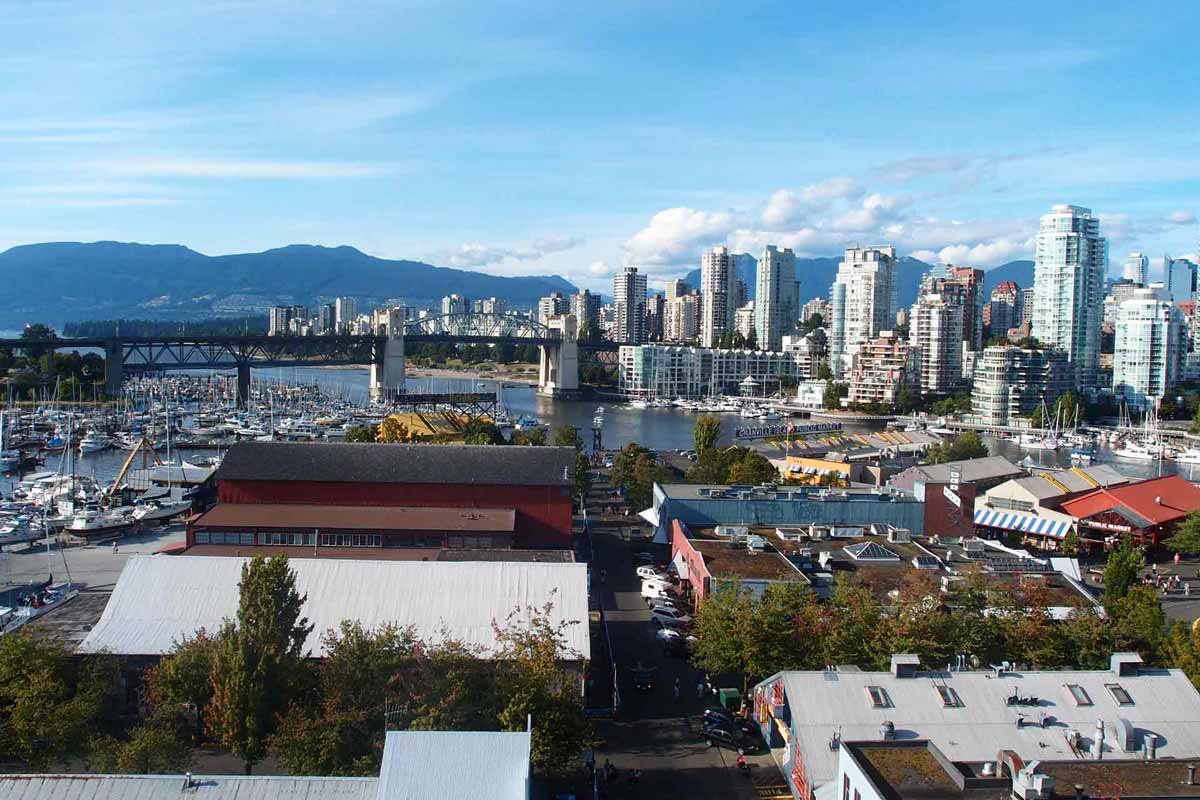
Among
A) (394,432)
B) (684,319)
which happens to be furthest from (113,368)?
(684,319)

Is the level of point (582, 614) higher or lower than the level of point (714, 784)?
higher

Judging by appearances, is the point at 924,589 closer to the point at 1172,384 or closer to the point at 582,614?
the point at 582,614

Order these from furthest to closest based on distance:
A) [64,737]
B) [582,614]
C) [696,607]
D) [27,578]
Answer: [27,578] < [696,607] < [582,614] < [64,737]

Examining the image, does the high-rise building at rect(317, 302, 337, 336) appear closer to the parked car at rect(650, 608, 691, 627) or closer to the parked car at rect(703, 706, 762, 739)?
the parked car at rect(650, 608, 691, 627)

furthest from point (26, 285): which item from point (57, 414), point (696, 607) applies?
point (696, 607)

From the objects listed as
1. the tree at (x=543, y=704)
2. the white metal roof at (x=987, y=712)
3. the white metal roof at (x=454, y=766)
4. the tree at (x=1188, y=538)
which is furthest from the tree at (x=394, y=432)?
the white metal roof at (x=454, y=766)

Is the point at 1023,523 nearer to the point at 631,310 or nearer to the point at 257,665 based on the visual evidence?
the point at 257,665

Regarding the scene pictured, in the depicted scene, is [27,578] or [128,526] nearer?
[27,578]
